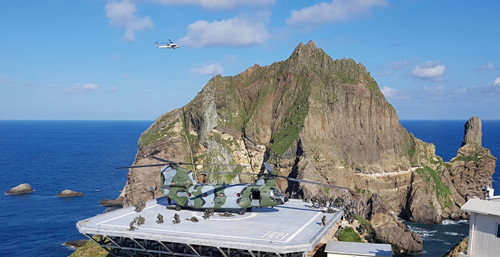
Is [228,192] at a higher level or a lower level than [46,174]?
higher

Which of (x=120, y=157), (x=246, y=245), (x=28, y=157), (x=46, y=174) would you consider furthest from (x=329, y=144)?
(x=28, y=157)

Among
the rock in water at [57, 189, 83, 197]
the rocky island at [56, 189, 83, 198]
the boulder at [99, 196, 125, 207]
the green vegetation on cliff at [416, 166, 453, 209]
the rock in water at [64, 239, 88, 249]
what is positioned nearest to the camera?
the rock in water at [64, 239, 88, 249]

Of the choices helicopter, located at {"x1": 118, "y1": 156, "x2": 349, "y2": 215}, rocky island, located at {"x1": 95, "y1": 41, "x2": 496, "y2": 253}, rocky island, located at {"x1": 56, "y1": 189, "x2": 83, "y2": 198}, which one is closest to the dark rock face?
rocky island, located at {"x1": 95, "y1": 41, "x2": 496, "y2": 253}

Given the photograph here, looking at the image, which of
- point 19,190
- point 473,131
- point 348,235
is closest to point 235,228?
point 348,235

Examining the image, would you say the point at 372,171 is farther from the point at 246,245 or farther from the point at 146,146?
the point at 246,245

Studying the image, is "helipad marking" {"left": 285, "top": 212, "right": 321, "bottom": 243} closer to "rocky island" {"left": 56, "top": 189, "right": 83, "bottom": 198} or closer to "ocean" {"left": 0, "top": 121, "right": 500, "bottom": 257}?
"ocean" {"left": 0, "top": 121, "right": 500, "bottom": 257}

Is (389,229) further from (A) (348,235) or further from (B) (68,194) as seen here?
(B) (68,194)

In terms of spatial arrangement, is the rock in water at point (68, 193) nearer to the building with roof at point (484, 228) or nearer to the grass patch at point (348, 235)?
the grass patch at point (348, 235)
